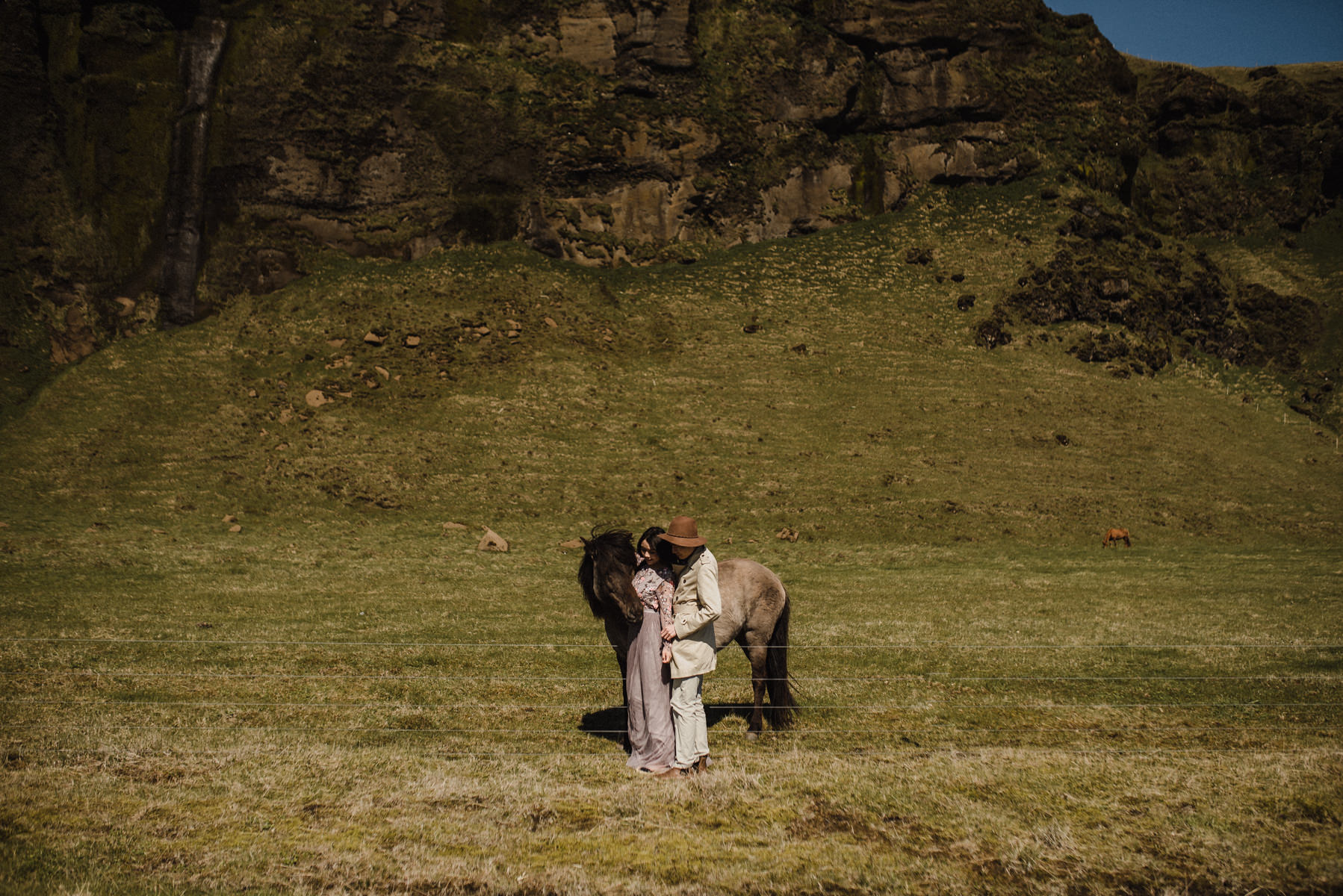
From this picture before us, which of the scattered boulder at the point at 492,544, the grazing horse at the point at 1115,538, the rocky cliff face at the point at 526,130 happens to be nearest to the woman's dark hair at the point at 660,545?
the scattered boulder at the point at 492,544

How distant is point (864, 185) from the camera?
212 feet

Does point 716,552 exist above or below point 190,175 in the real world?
below

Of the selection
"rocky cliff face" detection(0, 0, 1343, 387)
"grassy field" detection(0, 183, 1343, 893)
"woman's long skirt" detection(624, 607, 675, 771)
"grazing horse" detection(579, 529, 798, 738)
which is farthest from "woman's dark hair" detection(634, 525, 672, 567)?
"rocky cliff face" detection(0, 0, 1343, 387)

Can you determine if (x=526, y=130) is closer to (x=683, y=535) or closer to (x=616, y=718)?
(x=616, y=718)

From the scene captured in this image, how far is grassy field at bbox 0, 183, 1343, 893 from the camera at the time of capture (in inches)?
271

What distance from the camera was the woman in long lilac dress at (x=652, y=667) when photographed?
870 cm

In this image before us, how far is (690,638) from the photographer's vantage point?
8.73 metres

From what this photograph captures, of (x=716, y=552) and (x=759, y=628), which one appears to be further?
(x=716, y=552)

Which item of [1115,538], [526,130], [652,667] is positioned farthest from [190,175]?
[1115,538]

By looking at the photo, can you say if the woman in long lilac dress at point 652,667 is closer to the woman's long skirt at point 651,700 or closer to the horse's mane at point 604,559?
the woman's long skirt at point 651,700

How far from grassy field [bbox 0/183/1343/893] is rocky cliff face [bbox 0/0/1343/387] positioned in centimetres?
421

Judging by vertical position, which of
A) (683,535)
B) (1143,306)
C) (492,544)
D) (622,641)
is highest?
(1143,306)

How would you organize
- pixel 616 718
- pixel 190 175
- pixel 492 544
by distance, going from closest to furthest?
1. pixel 616 718
2. pixel 492 544
3. pixel 190 175

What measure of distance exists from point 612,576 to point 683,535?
36.4 inches
